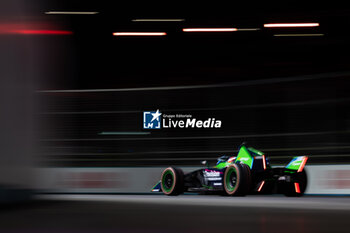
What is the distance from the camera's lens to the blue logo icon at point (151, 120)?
43.8ft

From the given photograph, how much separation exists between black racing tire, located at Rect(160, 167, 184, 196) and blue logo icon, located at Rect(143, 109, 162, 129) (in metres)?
1.17

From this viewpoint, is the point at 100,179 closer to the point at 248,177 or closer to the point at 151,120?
the point at 151,120

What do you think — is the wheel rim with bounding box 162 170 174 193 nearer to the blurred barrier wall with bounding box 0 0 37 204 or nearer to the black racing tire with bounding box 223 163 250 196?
the black racing tire with bounding box 223 163 250 196

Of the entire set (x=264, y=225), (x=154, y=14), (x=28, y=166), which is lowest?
(x=264, y=225)

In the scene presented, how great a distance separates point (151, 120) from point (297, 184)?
3.51 meters

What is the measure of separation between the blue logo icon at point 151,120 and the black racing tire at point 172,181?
3.85 feet

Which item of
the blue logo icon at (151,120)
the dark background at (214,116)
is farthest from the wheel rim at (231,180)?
the blue logo icon at (151,120)

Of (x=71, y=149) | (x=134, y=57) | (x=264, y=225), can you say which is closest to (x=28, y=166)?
(x=264, y=225)

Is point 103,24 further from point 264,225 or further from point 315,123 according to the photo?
point 264,225

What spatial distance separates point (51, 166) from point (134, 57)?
24.7 feet

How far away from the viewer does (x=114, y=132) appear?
13.4 meters

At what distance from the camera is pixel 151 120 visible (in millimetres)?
13375

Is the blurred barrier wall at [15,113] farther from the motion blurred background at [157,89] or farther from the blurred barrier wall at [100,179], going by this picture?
the blurred barrier wall at [100,179]

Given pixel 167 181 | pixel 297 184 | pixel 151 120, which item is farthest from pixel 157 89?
pixel 297 184
